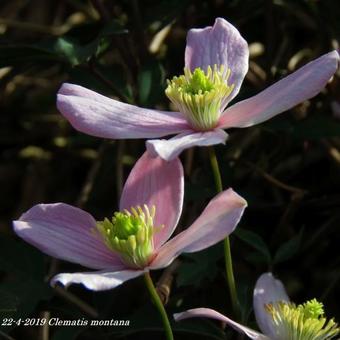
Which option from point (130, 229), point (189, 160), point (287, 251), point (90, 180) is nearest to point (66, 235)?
point (130, 229)

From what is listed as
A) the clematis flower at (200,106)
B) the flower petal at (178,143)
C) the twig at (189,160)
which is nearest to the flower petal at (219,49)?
the clematis flower at (200,106)

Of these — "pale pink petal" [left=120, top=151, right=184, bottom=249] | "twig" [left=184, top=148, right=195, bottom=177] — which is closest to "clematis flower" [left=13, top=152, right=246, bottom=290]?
"pale pink petal" [left=120, top=151, right=184, bottom=249]

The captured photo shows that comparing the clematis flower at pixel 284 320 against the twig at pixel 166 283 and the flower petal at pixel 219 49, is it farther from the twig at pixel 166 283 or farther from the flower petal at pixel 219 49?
the flower petal at pixel 219 49

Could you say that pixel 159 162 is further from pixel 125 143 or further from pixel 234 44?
pixel 125 143

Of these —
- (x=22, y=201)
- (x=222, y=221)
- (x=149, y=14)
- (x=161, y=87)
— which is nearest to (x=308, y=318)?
(x=222, y=221)

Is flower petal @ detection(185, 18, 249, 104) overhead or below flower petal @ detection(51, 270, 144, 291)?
overhead

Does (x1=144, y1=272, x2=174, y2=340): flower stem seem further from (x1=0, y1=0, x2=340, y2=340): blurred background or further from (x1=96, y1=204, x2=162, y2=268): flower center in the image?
(x1=0, y1=0, x2=340, y2=340): blurred background

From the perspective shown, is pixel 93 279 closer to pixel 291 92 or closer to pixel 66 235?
pixel 66 235

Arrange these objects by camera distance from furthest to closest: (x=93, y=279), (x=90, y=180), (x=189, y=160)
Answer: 1. (x=90, y=180)
2. (x=189, y=160)
3. (x=93, y=279)
